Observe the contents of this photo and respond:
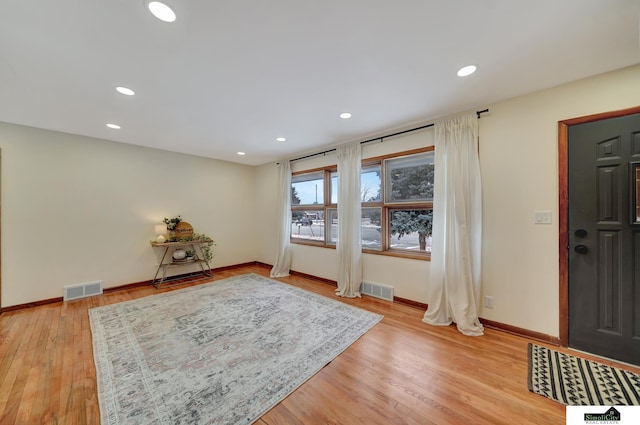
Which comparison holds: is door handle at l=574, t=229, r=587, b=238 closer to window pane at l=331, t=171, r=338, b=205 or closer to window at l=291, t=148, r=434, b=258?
window at l=291, t=148, r=434, b=258

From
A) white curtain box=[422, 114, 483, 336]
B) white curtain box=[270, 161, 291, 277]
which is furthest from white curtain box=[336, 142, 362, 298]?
white curtain box=[270, 161, 291, 277]

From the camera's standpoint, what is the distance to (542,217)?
2.29m

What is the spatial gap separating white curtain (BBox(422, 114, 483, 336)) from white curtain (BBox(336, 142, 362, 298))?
1135 mm

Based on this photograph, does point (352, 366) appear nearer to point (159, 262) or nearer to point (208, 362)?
point (208, 362)

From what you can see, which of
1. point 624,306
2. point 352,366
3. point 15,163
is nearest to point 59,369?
point 352,366

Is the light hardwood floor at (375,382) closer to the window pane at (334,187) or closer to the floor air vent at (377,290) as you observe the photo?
the floor air vent at (377,290)

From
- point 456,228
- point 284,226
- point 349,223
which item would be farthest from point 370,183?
point 284,226

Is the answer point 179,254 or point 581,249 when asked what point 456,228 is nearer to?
point 581,249

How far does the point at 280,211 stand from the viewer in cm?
496

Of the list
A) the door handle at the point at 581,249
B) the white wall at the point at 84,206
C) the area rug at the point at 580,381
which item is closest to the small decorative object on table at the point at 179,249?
the white wall at the point at 84,206

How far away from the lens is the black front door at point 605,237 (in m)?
1.92

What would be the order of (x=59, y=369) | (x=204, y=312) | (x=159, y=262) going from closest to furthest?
1. (x=59, y=369)
2. (x=204, y=312)
3. (x=159, y=262)

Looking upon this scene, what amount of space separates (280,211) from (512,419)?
4.29 m

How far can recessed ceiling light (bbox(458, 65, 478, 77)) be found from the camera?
1.91 metres
